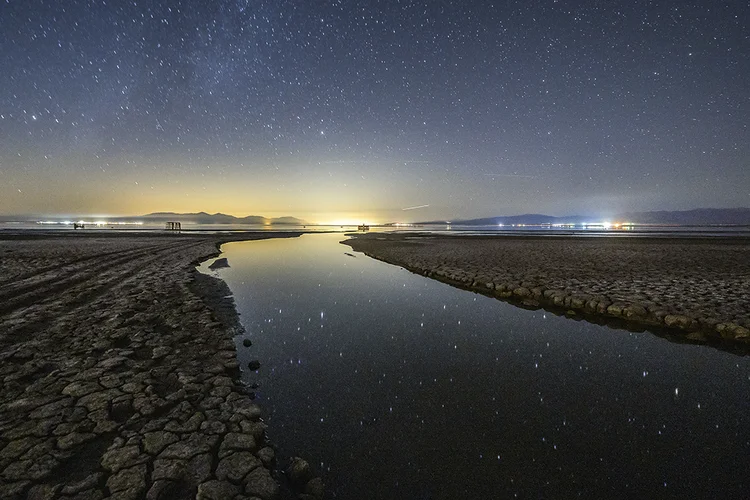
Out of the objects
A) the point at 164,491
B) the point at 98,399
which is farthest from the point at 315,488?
the point at 98,399

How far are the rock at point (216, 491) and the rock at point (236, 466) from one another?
9 cm

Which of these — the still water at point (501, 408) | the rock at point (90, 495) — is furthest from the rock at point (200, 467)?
the still water at point (501, 408)

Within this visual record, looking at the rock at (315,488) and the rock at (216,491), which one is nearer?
the rock at (216,491)

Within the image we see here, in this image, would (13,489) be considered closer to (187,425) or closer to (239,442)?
(187,425)

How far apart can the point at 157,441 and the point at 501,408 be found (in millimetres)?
4388

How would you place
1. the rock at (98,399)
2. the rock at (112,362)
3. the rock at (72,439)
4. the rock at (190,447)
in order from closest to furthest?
the rock at (190,447)
the rock at (72,439)
the rock at (98,399)
the rock at (112,362)

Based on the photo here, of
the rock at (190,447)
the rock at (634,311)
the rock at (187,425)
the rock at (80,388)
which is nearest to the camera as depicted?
the rock at (190,447)

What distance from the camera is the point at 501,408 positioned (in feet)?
15.0

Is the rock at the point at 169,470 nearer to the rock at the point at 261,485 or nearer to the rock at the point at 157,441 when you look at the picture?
the rock at the point at 157,441

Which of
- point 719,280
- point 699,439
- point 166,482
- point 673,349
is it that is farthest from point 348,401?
point 719,280

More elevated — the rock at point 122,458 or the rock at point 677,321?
the rock at point 677,321

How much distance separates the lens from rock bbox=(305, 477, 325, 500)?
311cm

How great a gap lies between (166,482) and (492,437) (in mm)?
3553

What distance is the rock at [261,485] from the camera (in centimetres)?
297
